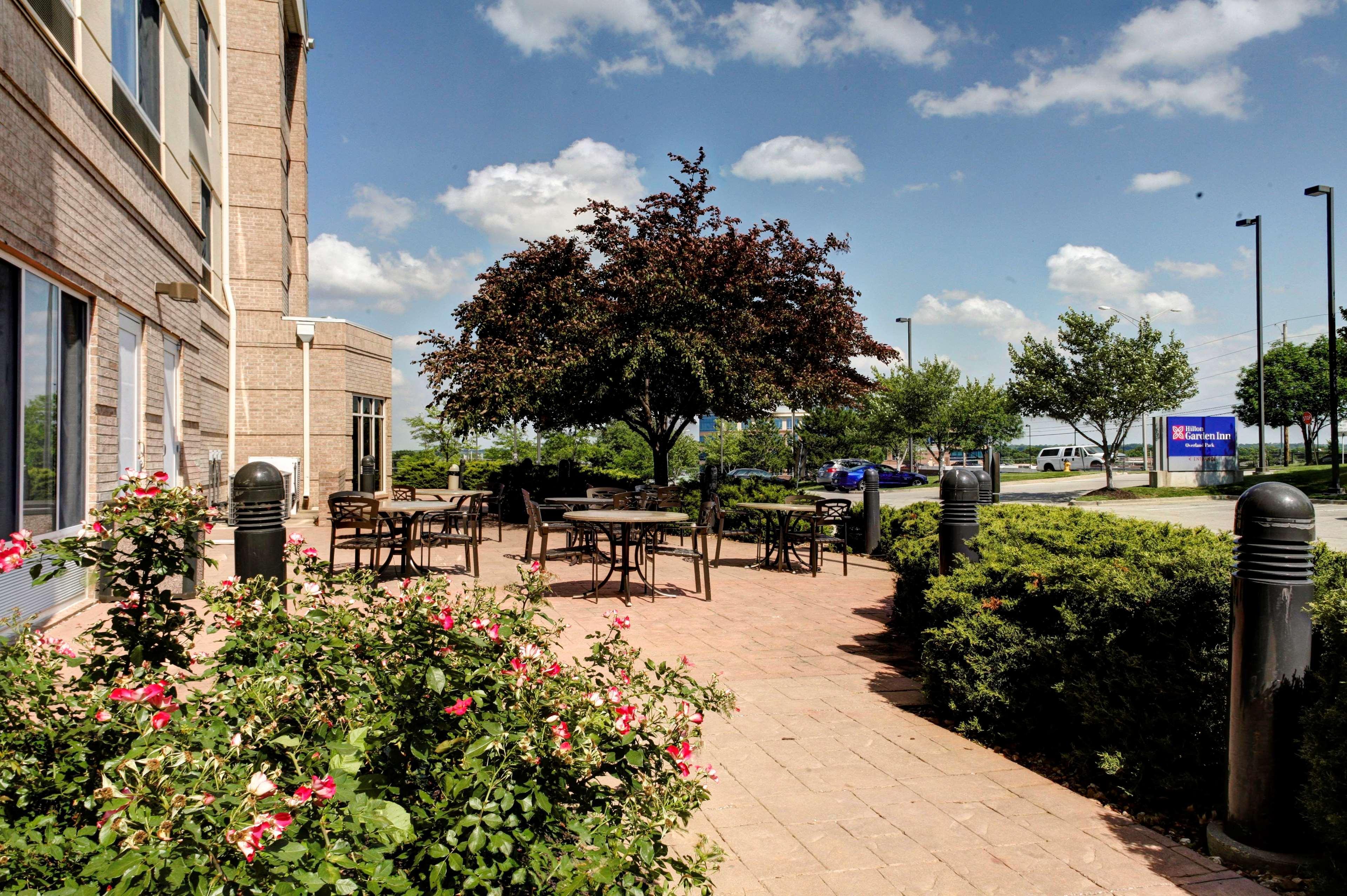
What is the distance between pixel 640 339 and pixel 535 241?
15.9ft

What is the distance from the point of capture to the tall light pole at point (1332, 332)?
2320cm

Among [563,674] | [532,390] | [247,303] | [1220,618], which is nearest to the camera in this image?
[563,674]

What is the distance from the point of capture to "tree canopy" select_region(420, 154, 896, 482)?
52.1 ft

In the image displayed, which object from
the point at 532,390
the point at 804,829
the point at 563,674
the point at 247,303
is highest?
the point at 247,303

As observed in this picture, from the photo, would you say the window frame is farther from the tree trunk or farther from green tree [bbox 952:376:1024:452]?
green tree [bbox 952:376:1024:452]

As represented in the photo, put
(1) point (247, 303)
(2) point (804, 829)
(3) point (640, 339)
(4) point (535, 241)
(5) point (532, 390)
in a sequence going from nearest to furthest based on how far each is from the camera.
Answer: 1. (2) point (804, 829)
2. (3) point (640, 339)
3. (5) point (532, 390)
4. (4) point (535, 241)
5. (1) point (247, 303)

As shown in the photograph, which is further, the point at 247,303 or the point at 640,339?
the point at 247,303

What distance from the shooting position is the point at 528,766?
6.72 feet

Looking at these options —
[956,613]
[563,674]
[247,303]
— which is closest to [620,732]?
[563,674]

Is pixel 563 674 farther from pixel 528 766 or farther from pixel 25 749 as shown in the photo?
pixel 25 749

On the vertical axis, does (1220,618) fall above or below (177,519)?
below

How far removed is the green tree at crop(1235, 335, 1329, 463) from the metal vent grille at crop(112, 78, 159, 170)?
64.4 m

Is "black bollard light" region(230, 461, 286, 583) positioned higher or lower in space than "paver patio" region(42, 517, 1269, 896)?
higher

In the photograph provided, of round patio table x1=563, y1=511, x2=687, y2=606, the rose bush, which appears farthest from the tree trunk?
the rose bush
